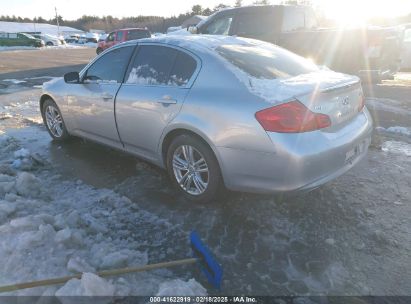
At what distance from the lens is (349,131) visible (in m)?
3.39

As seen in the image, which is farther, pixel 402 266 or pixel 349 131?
pixel 349 131

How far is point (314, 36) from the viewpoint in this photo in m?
9.67

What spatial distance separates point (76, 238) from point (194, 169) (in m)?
1.26

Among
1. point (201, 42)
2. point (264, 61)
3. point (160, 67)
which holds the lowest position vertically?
point (160, 67)

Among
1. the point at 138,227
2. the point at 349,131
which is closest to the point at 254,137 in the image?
the point at 349,131

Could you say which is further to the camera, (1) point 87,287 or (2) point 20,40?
(2) point 20,40

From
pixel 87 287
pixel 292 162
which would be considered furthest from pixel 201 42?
pixel 87 287

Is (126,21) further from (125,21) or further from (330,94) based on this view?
(330,94)

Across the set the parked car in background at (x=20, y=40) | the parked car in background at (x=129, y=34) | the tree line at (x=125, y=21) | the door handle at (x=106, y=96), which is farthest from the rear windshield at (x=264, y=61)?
the tree line at (x=125, y=21)

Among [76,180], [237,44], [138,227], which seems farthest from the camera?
[76,180]

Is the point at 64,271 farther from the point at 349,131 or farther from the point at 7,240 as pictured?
the point at 349,131

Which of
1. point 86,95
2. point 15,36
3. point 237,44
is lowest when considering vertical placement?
point 15,36

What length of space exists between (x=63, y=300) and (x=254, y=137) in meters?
1.78

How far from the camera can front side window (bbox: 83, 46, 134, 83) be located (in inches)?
175
